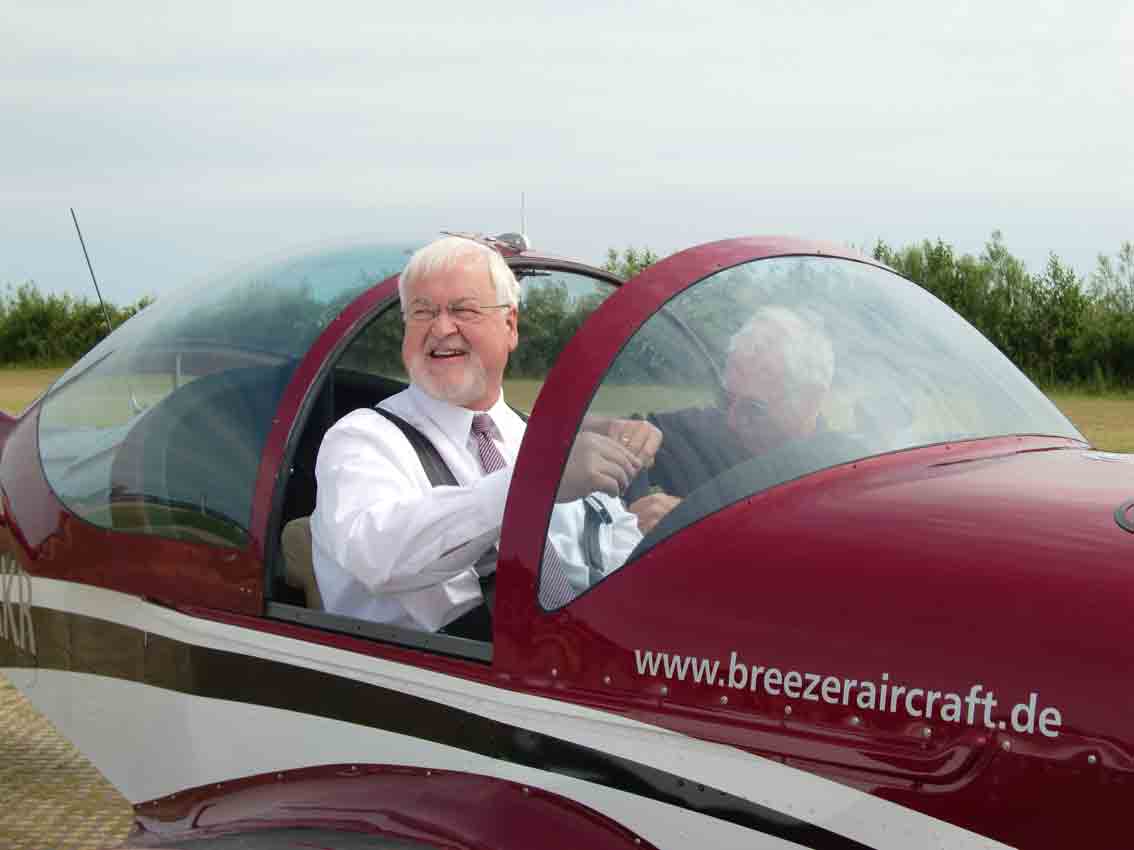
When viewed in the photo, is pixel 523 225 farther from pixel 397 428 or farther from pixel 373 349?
pixel 397 428

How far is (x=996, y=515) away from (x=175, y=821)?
85.6 inches

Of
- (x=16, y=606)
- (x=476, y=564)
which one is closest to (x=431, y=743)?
(x=476, y=564)

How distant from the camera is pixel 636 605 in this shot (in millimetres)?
2588

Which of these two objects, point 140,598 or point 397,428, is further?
point 140,598

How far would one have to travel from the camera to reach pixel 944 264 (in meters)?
27.2

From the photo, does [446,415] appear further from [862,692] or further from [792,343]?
[862,692]

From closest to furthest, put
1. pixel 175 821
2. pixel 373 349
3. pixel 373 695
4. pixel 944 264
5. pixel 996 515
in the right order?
pixel 996 515
pixel 373 695
pixel 175 821
pixel 373 349
pixel 944 264

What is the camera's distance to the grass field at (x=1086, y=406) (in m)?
17.6

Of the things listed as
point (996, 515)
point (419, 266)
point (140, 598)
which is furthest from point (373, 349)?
point (996, 515)

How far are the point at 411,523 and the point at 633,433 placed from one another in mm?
529

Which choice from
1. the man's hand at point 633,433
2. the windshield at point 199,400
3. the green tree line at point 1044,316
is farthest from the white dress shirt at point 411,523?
the green tree line at point 1044,316

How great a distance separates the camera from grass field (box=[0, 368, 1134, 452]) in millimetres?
17589

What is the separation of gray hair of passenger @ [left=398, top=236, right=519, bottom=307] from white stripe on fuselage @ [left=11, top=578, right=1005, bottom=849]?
0.93m

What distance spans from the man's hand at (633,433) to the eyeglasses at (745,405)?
0.16 meters
